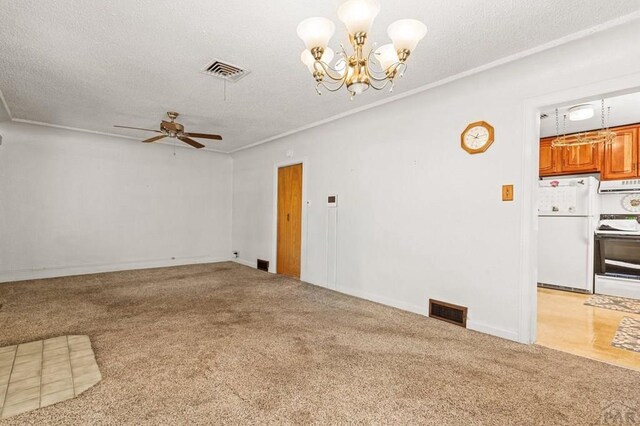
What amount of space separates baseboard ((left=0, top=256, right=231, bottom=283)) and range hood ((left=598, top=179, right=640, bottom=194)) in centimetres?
720

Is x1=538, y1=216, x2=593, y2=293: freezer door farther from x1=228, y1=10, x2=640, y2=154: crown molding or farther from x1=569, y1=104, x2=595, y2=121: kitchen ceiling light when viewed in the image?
x1=228, y1=10, x2=640, y2=154: crown molding

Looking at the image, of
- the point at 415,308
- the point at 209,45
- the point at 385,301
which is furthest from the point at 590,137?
the point at 209,45

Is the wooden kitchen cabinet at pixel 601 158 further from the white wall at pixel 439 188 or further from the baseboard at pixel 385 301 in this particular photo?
the baseboard at pixel 385 301

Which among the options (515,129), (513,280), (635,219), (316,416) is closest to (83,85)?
(316,416)

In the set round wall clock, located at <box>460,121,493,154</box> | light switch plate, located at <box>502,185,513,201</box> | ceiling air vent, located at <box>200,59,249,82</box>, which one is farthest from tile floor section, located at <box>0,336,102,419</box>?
round wall clock, located at <box>460,121,493,154</box>

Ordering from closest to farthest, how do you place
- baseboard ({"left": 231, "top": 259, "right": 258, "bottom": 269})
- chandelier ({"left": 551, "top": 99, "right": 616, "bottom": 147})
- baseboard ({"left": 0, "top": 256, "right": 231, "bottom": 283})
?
chandelier ({"left": 551, "top": 99, "right": 616, "bottom": 147})
baseboard ({"left": 0, "top": 256, "right": 231, "bottom": 283})
baseboard ({"left": 231, "top": 259, "right": 258, "bottom": 269})

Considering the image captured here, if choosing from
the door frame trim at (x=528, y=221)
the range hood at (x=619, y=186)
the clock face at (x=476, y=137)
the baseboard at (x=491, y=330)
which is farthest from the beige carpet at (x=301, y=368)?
the range hood at (x=619, y=186)

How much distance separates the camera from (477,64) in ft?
9.30

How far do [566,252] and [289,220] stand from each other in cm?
440

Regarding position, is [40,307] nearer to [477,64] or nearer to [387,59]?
[387,59]

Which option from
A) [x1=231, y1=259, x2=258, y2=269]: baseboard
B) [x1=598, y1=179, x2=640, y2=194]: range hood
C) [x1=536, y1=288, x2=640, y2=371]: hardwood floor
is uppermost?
[x1=598, y1=179, x2=640, y2=194]: range hood

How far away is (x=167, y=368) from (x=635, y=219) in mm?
6180

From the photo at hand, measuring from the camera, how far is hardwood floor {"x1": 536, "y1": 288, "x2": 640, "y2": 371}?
251 cm

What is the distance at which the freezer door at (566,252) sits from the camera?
4.48 m
